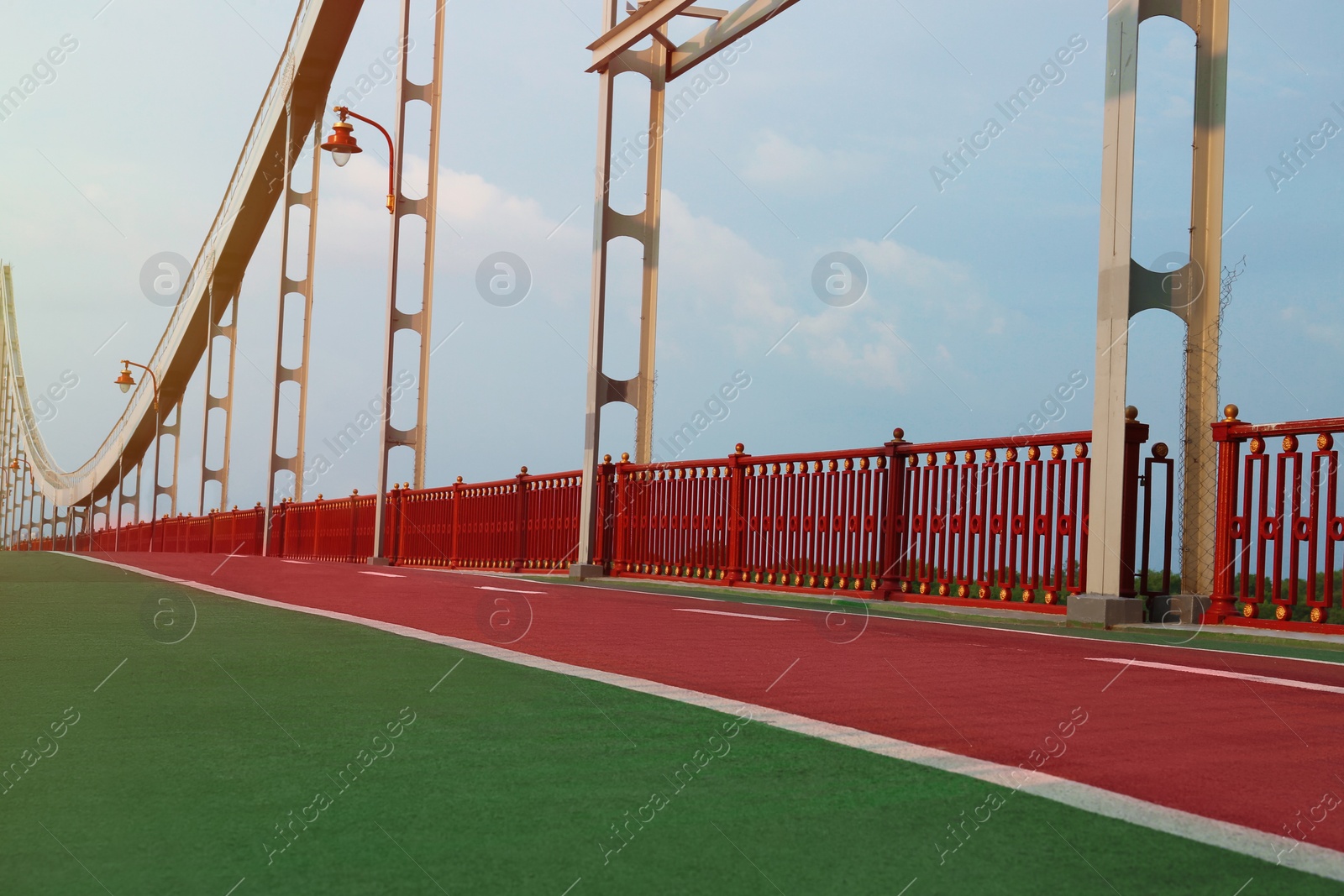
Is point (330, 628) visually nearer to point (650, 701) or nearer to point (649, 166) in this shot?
point (650, 701)

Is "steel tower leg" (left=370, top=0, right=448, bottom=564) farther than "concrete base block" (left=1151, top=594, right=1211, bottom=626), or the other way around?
"steel tower leg" (left=370, top=0, right=448, bottom=564)

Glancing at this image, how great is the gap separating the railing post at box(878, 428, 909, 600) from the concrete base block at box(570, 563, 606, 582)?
196 inches

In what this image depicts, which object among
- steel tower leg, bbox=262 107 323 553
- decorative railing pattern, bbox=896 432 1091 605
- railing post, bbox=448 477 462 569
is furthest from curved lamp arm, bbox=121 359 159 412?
decorative railing pattern, bbox=896 432 1091 605

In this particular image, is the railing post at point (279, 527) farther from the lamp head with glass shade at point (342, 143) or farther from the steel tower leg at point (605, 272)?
the steel tower leg at point (605, 272)

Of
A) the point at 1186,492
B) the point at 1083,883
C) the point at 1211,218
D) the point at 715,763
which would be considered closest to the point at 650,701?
the point at 715,763

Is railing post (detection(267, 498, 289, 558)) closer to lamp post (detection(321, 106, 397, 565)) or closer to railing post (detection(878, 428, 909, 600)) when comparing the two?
lamp post (detection(321, 106, 397, 565))

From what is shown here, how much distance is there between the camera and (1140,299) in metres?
7.76

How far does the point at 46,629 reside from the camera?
520cm

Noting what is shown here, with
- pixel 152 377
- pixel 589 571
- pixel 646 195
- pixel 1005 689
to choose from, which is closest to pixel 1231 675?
pixel 1005 689

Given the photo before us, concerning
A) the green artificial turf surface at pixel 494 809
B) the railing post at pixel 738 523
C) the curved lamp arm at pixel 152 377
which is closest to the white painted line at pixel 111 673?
the green artificial turf surface at pixel 494 809

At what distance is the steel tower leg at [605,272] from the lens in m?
14.5

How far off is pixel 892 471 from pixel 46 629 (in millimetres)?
6369

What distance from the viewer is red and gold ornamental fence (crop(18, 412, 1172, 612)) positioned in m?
8.17

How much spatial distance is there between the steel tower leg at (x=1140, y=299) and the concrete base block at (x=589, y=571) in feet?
23.9
